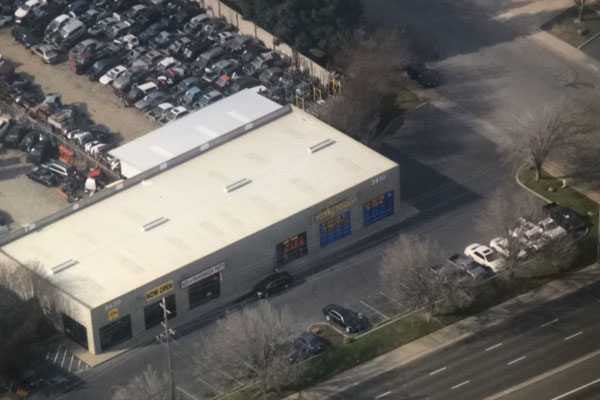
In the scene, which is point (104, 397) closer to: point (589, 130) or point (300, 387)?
point (300, 387)

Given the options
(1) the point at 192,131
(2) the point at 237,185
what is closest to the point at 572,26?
(1) the point at 192,131

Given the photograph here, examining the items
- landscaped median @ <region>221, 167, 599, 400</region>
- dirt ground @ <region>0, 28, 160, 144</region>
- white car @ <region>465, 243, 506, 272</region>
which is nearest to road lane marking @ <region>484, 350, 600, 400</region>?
landscaped median @ <region>221, 167, 599, 400</region>

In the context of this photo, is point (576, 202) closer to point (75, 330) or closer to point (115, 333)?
point (115, 333)

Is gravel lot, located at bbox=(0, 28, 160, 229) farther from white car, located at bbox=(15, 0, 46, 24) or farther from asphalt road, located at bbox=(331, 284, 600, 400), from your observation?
asphalt road, located at bbox=(331, 284, 600, 400)

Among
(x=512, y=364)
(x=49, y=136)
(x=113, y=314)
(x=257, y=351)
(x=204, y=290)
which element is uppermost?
(x=49, y=136)

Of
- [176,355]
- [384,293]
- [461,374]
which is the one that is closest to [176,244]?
[176,355]

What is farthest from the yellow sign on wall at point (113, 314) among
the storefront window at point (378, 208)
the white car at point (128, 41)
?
the white car at point (128, 41)

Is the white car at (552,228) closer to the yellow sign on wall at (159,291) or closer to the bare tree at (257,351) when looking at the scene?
the bare tree at (257,351)
